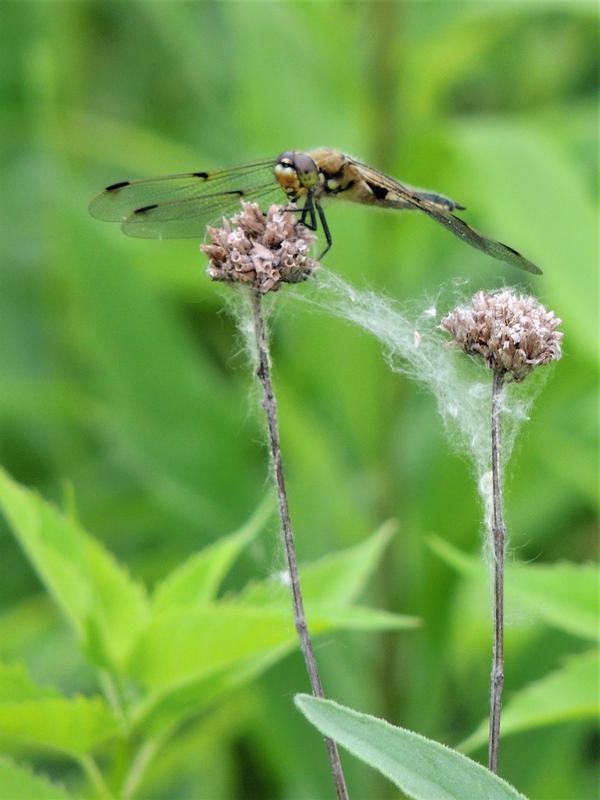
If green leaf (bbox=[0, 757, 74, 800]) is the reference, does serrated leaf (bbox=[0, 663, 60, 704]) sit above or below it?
above

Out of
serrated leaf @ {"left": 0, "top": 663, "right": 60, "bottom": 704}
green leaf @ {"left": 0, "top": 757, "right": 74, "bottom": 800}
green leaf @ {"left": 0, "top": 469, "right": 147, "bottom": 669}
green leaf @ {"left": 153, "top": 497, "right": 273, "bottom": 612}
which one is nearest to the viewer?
green leaf @ {"left": 0, "top": 757, "right": 74, "bottom": 800}

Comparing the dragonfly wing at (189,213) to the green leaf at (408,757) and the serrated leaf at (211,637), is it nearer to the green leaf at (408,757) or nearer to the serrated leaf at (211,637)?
the serrated leaf at (211,637)

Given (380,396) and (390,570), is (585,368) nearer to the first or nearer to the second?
(380,396)

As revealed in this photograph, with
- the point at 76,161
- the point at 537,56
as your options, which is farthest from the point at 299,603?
the point at 537,56

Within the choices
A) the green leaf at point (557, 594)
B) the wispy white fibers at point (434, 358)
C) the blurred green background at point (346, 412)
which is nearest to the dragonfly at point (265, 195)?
the wispy white fibers at point (434, 358)

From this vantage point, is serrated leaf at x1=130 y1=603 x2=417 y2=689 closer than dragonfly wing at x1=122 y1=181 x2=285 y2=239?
Yes

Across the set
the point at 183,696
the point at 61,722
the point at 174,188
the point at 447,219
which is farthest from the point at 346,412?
the point at 61,722

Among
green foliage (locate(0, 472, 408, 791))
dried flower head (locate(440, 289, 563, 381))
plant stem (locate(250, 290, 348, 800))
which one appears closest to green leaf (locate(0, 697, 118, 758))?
green foliage (locate(0, 472, 408, 791))

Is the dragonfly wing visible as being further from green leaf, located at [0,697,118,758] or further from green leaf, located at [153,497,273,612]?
green leaf, located at [0,697,118,758]
